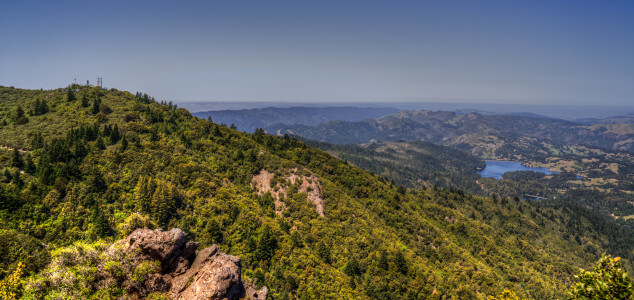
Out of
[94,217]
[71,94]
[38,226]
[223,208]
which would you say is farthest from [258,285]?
→ [71,94]

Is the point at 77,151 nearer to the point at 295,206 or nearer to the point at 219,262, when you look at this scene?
the point at 295,206

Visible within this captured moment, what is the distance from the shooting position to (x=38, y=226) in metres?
47.0

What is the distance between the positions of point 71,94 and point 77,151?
59312 millimetres

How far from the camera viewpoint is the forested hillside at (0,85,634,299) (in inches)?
1933

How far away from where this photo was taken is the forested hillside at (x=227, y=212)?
4909 cm

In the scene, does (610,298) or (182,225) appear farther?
(182,225)

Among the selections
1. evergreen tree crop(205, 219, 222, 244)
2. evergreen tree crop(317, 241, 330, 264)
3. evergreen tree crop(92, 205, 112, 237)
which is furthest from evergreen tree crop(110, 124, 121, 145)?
evergreen tree crop(317, 241, 330, 264)

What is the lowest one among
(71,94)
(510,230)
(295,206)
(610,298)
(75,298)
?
(510,230)

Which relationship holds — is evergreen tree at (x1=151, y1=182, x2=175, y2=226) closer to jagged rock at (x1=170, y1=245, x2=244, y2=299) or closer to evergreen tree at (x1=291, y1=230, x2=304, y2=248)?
evergreen tree at (x1=291, y1=230, x2=304, y2=248)

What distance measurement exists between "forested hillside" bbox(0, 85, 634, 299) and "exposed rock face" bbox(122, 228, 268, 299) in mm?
3235

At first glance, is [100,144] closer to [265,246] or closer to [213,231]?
[213,231]

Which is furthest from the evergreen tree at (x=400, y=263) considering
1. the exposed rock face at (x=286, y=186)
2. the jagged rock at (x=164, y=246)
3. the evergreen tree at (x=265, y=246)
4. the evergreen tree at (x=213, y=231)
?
the jagged rock at (x=164, y=246)

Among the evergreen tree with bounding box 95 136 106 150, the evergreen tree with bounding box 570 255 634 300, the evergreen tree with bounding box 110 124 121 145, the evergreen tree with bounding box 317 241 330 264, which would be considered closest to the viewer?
the evergreen tree with bounding box 570 255 634 300

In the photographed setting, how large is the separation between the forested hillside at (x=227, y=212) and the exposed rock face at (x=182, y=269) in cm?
323
